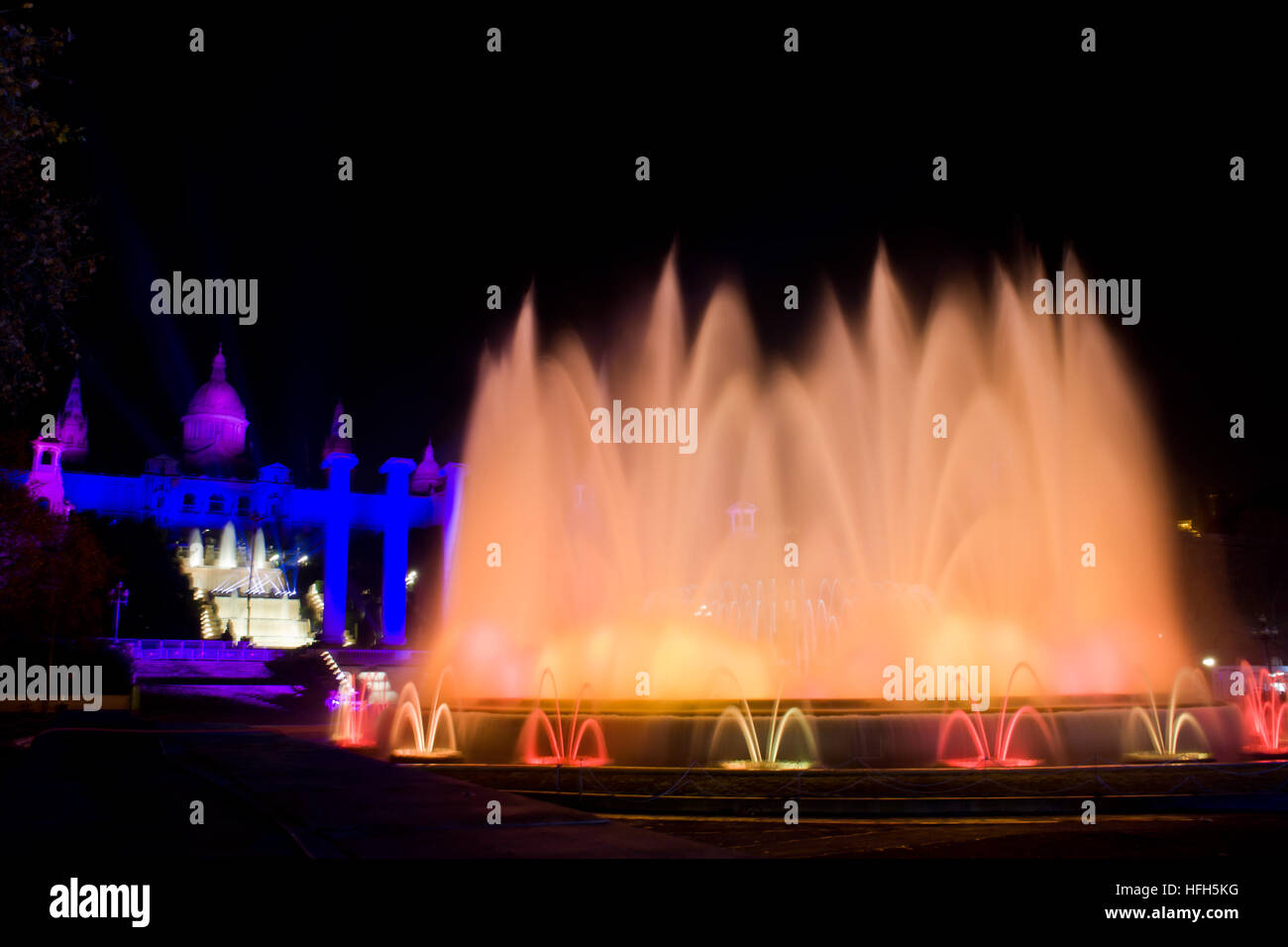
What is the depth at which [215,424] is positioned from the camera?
93688mm

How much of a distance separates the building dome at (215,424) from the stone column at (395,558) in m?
17.5

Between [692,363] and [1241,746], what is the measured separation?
630 inches

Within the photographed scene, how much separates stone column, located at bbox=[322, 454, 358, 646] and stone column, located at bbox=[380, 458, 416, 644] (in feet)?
9.79

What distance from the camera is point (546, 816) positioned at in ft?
24.6

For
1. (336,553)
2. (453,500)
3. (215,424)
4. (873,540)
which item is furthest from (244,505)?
(873,540)

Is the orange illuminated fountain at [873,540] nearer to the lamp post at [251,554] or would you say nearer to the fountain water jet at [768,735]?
the fountain water jet at [768,735]

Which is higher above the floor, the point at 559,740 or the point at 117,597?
the point at 117,597

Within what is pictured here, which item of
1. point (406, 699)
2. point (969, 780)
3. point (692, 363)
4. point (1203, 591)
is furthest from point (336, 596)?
point (969, 780)

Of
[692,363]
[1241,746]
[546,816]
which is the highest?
[692,363]

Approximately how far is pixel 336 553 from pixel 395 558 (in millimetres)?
4310

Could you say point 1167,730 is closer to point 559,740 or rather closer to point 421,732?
point 559,740

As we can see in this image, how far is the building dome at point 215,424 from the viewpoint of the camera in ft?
302

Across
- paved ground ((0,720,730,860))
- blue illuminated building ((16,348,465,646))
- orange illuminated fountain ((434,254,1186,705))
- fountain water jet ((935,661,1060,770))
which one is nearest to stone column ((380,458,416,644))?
blue illuminated building ((16,348,465,646))
